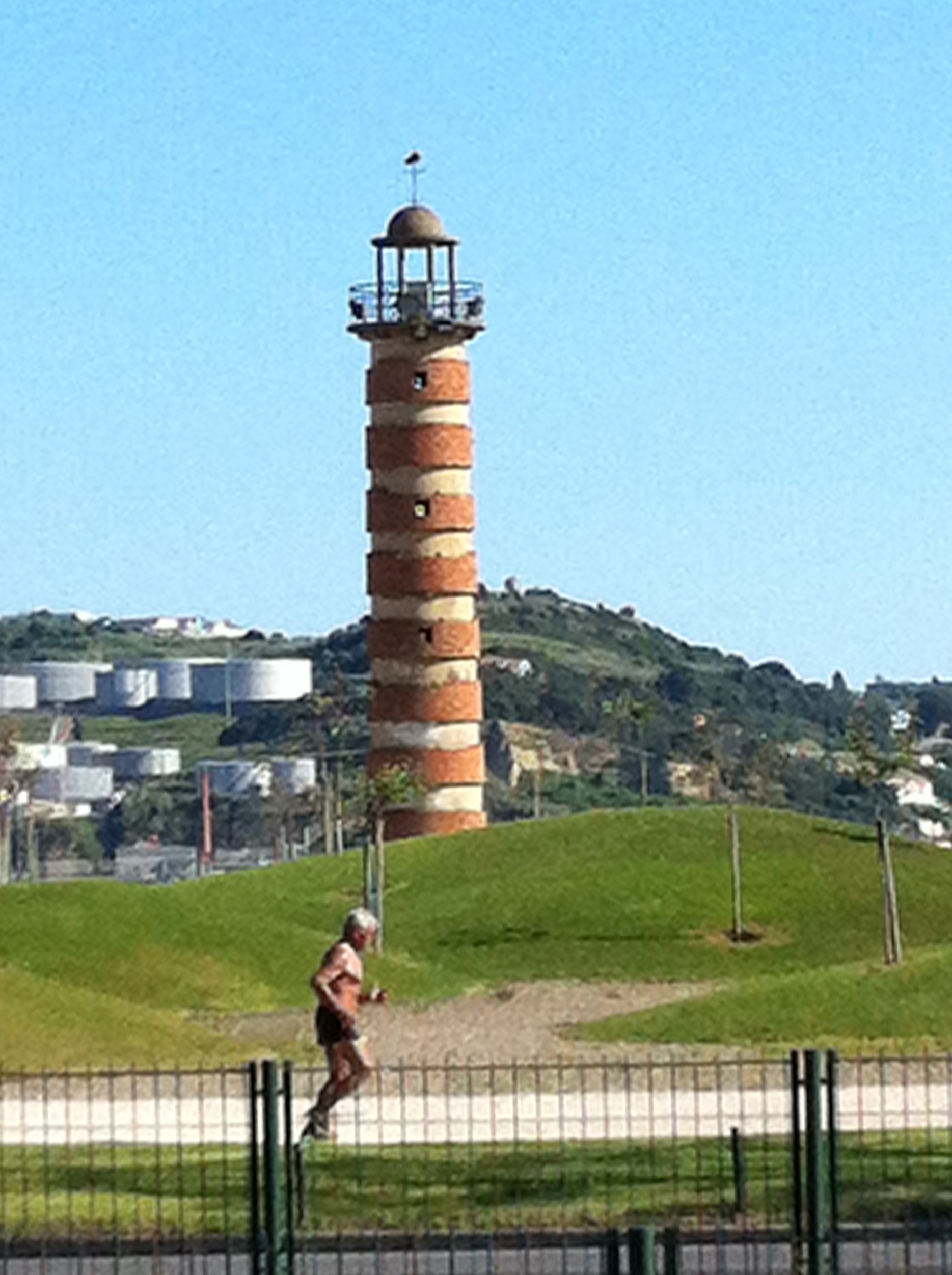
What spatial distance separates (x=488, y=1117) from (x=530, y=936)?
30.3m

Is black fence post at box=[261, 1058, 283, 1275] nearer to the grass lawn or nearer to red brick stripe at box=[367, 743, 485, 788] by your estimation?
the grass lawn

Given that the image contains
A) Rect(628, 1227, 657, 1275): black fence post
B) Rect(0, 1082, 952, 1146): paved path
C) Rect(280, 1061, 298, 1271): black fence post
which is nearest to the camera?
Rect(628, 1227, 657, 1275): black fence post

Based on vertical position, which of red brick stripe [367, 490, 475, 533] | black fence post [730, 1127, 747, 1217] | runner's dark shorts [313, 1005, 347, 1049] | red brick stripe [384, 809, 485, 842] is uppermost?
red brick stripe [367, 490, 475, 533]

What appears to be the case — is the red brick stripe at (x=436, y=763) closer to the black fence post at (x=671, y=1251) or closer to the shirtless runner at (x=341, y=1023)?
the shirtless runner at (x=341, y=1023)

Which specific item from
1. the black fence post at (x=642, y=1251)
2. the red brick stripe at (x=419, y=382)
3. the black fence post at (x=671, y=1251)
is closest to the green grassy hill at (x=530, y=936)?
the red brick stripe at (x=419, y=382)

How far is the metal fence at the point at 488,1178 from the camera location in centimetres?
2230

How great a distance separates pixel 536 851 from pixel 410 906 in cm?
581

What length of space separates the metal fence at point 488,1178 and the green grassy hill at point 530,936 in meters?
6.93

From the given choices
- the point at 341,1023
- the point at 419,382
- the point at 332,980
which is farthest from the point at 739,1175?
the point at 419,382

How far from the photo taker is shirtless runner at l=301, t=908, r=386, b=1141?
30.3 meters

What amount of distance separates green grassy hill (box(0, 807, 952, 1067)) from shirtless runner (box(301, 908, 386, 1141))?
30.8 ft

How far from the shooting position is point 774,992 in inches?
1869

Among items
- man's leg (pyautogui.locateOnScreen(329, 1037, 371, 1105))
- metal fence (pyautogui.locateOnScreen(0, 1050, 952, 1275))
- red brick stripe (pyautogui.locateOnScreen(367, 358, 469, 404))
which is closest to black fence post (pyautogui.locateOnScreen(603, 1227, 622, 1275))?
metal fence (pyautogui.locateOnScreen(0, 1050, 952, 1275))

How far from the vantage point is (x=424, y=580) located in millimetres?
87375
